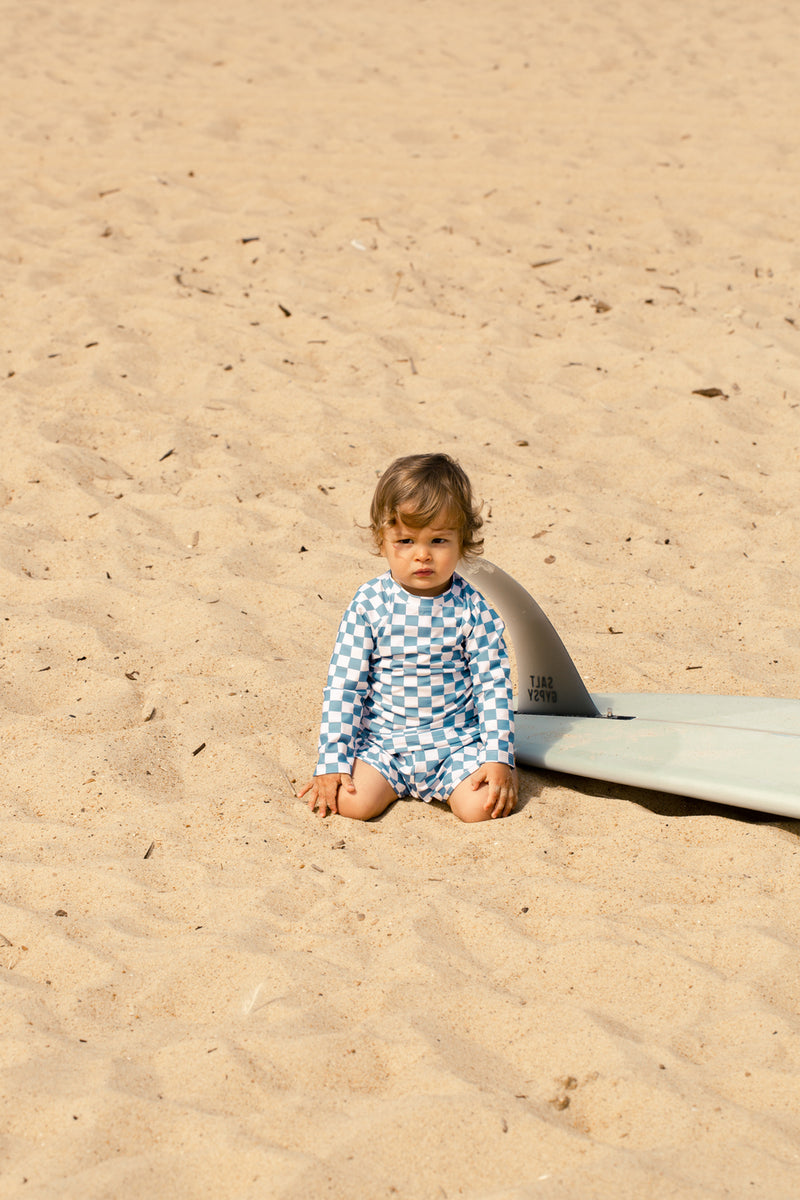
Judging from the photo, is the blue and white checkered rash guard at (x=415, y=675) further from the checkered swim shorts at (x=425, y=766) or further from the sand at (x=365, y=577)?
the sand at (x=365, y=577)

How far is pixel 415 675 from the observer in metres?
3.08

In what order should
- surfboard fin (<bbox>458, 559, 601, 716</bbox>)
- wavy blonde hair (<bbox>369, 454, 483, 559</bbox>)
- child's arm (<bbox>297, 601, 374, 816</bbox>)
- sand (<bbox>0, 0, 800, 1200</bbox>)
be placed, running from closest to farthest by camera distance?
1. sand (<bbox>0, 0, 800, 1200</bbox>)
2. wavy blonde hair (<bbox>369, 454, 483, 559</bbox>)
3. child's arm (<bbox>297, 601, 374, 816</bbox>)
4. surfboard fin (<bbox>458, 559, 601, 716</bbox>)

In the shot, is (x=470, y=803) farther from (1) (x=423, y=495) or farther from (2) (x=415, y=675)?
(1) (x=423, y=495)

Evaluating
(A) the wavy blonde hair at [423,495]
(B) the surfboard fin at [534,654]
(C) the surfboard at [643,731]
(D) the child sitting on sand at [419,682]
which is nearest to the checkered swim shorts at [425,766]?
(D) the child sitting on sand at [419,682]

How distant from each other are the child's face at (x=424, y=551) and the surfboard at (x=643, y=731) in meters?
0.13

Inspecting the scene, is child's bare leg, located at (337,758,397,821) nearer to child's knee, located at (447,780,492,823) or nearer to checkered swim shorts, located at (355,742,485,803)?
checkered swim shorts, located at (355,742,485,803)

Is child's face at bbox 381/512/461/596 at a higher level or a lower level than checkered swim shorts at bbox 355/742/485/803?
higher

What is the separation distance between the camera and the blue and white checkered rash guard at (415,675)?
303 cm

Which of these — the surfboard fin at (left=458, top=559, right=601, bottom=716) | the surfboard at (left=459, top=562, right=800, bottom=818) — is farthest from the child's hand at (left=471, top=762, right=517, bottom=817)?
the surfboard fin at (left=458, top=559, right=601, bottom=716)

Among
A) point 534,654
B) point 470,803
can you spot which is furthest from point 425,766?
point 534,654

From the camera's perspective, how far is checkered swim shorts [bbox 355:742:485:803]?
3.01 meters

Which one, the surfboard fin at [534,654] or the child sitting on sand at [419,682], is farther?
the surfboard fin at [534,654]

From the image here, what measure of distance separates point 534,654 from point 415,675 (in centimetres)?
39

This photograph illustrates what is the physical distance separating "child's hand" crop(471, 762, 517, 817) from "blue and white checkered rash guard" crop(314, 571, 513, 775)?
3 cm
